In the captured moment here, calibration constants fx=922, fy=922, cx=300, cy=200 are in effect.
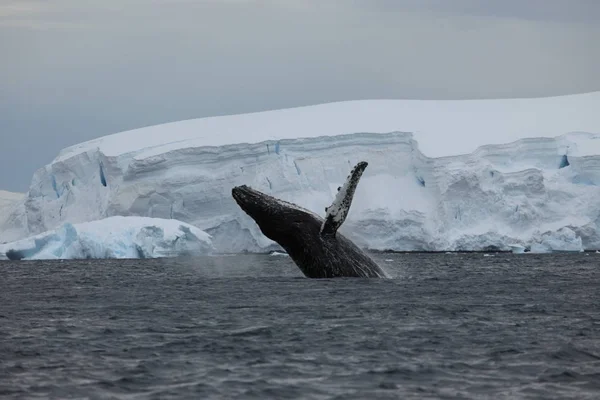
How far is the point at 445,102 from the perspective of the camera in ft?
173

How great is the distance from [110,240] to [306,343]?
83.1 feet

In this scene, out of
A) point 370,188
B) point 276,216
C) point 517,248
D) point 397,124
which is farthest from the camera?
point 397,124

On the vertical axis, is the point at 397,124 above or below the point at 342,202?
above

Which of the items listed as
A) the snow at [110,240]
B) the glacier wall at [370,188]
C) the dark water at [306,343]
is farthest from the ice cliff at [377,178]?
the dark water at [306,343]

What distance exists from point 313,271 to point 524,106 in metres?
38.3

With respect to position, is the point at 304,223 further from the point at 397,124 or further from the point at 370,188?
the point at 397,124

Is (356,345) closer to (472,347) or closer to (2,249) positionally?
(472,347)

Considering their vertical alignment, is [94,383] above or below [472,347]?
below

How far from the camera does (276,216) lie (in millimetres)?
13195

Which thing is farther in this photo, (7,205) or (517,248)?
(7,205)

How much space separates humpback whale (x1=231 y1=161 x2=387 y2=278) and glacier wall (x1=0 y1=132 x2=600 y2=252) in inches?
907

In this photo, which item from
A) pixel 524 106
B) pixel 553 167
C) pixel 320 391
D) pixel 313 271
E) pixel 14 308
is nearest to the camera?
pixel 320 391

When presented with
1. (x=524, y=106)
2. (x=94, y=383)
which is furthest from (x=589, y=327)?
(x=524, y=106)

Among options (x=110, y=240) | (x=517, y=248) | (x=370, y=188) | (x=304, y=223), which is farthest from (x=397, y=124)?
(x=304, y=223)
